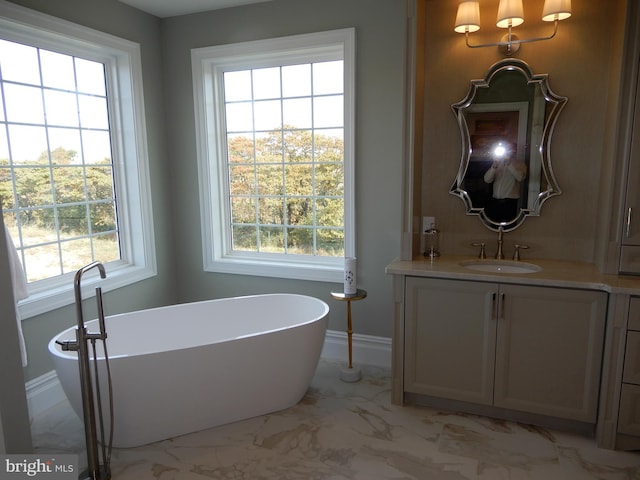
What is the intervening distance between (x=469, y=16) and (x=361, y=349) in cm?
224

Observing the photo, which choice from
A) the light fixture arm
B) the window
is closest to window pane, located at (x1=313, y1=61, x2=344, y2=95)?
the window

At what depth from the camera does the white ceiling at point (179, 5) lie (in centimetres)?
318

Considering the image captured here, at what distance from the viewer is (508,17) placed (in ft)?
8.07

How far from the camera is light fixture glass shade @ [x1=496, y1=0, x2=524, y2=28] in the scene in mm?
2451

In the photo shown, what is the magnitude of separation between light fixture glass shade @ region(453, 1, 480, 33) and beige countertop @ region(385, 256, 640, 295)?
134cm

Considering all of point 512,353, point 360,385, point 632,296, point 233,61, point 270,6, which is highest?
point 270,6

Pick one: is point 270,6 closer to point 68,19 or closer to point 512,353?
point 68,19

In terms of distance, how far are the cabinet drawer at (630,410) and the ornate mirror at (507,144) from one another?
1044mm

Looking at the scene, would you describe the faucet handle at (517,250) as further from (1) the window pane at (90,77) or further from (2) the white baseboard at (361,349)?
(1) the window pane at (90,77)

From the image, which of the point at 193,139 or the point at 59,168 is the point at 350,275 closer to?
the point at 193,139

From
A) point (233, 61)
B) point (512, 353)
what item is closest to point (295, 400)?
point (512, 353)

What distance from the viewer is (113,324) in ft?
9.25

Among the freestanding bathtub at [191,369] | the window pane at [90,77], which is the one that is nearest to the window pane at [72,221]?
the freestanding bathtub at [191,369]

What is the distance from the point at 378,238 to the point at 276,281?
2.91 ft
